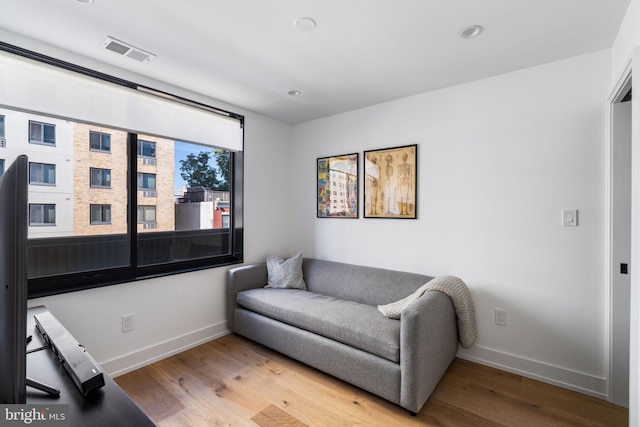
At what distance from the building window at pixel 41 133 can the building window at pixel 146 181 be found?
0.61 m

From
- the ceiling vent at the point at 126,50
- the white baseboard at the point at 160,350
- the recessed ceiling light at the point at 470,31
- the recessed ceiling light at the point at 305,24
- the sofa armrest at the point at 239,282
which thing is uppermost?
the recessed ceiling light at the point at 305,24

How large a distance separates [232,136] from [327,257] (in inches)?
68.6

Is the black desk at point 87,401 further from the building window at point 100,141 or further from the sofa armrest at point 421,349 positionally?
the building window at point 100,141

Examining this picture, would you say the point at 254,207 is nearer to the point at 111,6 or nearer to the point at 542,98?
the point at 111,6

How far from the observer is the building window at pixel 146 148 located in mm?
2588

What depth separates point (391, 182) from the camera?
3.01 metres

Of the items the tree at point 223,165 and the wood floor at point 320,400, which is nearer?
the wood floor at point 320,400

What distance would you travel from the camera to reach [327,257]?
11.6 ft

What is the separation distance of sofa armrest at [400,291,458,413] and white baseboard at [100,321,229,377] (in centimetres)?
198

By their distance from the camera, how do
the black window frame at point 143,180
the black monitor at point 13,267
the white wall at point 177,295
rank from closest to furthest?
the black monitor at point 13,267, the white wall at point 177,295, the black window frame at point 143,180

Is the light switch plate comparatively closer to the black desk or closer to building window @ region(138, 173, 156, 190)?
the black desk

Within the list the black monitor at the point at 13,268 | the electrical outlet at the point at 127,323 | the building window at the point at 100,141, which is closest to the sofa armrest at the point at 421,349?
the black monitor at the point at 13,268

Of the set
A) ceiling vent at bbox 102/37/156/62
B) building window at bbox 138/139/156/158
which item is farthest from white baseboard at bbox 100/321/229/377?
ceiling vent at bbox 102/37/156/62

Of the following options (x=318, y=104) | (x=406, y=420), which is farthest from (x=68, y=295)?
(x=318, y=104)
